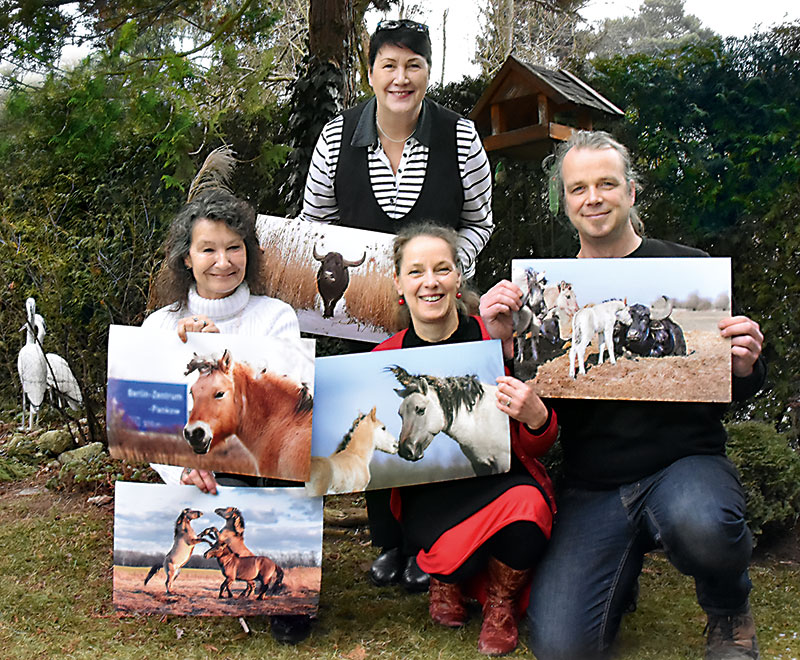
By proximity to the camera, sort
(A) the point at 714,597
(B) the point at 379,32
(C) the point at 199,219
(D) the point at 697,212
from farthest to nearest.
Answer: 1. (D) the point at 697,212
2. (B) the point at 379,32
3. (C) the point at 199,219
4. (A) the point at 714,597

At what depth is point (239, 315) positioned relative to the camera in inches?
93.6

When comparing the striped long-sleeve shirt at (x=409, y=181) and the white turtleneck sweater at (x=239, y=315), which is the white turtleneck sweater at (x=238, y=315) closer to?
the white turtleneck sweater at (x=239, y=315)

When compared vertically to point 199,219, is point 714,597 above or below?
below

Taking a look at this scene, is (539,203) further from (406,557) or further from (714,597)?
(714,597)

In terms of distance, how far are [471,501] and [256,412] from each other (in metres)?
0.66

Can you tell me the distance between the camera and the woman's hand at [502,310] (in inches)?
85.2

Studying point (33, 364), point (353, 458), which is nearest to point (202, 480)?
point (353, 458)

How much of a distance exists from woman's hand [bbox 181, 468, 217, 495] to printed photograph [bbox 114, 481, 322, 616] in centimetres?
2

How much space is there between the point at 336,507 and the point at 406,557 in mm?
1034

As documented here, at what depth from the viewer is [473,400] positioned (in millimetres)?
2199

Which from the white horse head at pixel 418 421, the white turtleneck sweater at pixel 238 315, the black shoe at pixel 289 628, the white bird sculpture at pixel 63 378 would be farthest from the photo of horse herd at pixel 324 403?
the white bird sculpture at pixel 63 378

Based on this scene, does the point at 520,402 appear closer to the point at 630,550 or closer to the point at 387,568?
the point at 630,550

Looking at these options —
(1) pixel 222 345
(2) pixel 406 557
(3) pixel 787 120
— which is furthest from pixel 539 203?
(1) pixel 222 345

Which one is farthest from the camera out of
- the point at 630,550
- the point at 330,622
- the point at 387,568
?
the point at 387,568
